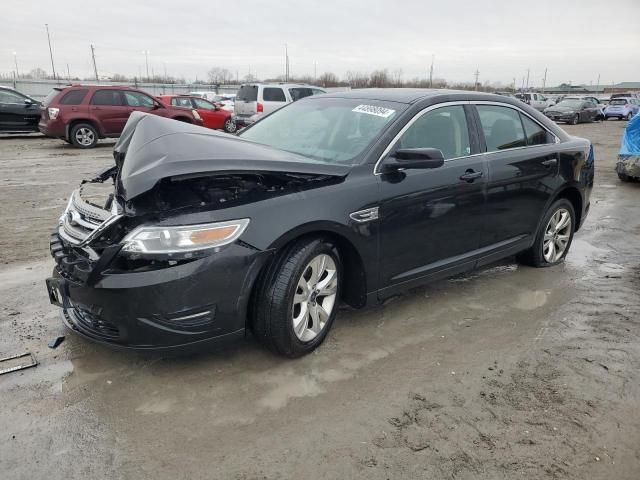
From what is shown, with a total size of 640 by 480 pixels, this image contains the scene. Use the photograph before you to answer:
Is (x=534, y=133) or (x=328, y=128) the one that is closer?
(x=328, y=128)

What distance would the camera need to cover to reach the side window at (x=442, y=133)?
3722 mm

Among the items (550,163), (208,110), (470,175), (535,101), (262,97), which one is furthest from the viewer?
(535,101)

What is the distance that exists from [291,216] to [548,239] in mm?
3195

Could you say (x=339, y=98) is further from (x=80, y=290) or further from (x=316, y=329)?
(x=80, y=290)

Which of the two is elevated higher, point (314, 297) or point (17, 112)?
point (17, 112)

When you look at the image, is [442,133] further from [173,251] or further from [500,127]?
[173,251]

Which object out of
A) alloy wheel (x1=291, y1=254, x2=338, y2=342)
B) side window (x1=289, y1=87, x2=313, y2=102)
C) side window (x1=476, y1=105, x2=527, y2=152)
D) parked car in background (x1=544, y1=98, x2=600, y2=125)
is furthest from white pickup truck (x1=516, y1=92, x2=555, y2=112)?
alloy wheel (x1=291, y1=254, x2=338, y2=342)

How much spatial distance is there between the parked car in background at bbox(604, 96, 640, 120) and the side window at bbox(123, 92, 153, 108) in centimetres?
3145

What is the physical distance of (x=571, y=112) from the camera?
96.7ft

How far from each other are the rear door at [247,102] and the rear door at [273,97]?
0.30 metres

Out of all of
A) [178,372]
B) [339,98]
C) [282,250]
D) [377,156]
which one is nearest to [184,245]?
[282,250]

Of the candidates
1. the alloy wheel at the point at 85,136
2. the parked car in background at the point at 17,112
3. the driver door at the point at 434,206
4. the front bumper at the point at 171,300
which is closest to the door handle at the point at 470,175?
the driver door at the point at 434,206

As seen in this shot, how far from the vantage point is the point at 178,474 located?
2301 mm

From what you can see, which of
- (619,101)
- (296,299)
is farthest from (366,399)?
(619,101)
